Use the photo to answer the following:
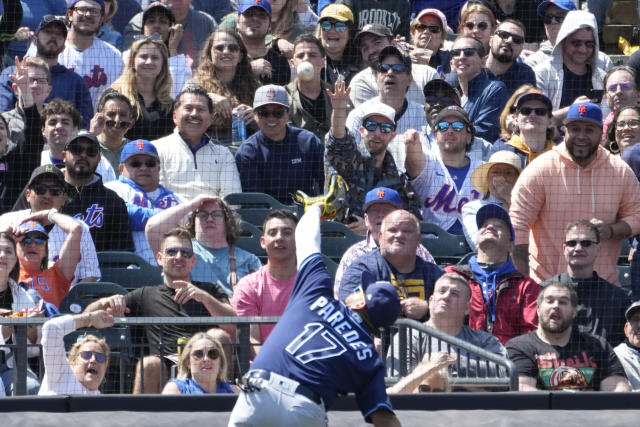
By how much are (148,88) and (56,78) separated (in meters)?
0.79

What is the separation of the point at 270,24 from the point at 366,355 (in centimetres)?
591

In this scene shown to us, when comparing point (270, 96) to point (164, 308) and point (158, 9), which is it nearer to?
point (158, 9)

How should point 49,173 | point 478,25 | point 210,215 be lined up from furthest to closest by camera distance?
point 478,25 → point 49,173 → point 210,215

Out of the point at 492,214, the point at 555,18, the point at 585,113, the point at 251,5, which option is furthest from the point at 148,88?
the point at 555,18

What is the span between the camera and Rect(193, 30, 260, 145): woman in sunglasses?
384 inches

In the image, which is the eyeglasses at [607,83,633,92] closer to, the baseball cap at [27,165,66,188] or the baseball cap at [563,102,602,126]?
the baseball cap at [563,102,602,126]

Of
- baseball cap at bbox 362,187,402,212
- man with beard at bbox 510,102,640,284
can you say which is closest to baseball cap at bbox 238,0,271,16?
baseball cap at bbox 362,187,402,212

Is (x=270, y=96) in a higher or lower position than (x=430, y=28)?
lower

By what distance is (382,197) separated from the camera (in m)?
8.40

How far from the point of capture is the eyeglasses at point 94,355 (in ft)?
23.6

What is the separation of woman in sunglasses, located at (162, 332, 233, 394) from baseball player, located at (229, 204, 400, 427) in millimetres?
1436

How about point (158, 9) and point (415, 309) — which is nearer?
A: point (415, 309)

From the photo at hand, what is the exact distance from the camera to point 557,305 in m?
7.44

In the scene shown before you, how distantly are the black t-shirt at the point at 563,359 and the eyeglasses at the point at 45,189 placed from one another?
3054 mm
